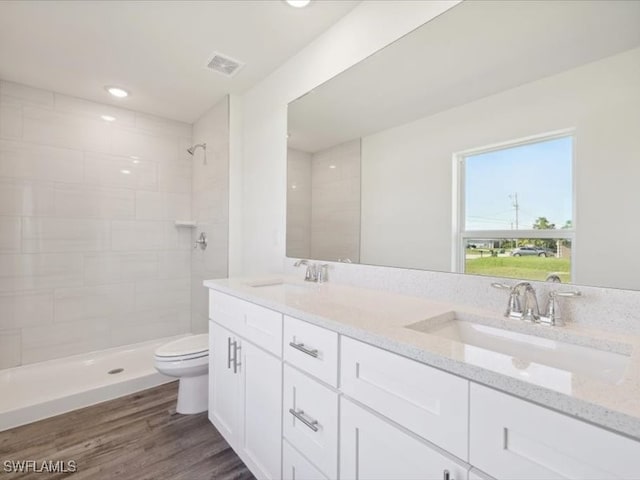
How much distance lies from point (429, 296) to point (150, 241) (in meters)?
2.76

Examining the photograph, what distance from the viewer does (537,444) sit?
0.58 m

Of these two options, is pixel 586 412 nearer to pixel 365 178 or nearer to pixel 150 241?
pixel 365 178

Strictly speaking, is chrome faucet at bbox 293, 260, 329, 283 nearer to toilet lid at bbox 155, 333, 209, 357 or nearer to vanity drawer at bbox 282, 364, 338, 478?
vanity drawer at bbox 282, 364, 338, 478

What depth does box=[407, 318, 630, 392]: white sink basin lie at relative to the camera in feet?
2.06

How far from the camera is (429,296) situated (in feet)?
4.48

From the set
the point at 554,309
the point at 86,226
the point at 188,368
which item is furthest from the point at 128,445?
the point at 554,309

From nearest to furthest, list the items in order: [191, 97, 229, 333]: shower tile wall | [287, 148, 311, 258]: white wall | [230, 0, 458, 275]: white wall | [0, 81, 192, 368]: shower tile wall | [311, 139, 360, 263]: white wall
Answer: [230, 0, 458, 275]: white wall → [311, 139, 360, 263]: white wall → [287, 148, 311, 258]: white wall → [0, 81, 192, 368]: shower tile wall → [191, 97, 229, 333]: shower tile wall

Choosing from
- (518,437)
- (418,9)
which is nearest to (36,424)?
(518,437)

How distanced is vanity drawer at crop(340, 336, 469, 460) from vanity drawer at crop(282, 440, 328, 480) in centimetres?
37

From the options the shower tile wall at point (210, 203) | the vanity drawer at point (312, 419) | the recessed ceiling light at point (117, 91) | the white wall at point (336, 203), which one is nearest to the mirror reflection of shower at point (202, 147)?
the shower tile wall at point (210, 203)

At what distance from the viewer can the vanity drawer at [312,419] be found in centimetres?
99

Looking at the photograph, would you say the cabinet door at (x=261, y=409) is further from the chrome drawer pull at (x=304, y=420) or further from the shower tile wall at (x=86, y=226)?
the shower tile wall at (x=86, y=226)

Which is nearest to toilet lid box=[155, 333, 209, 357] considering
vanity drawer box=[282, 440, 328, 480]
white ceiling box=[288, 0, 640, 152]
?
vanity drawer box=[282, 440, 328, 480]

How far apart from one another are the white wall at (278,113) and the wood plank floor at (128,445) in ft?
3.61
